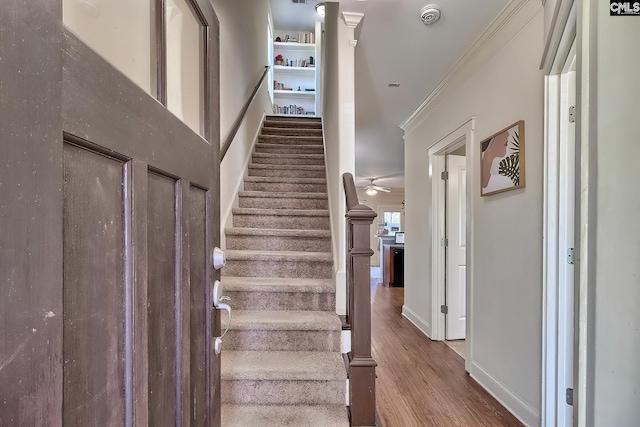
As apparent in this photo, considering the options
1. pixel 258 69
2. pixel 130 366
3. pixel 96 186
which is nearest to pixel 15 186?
pixel 96 186

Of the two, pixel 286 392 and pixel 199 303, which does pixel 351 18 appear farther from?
pixel 286 392

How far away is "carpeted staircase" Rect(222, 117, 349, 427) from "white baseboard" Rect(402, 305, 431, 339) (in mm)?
1570

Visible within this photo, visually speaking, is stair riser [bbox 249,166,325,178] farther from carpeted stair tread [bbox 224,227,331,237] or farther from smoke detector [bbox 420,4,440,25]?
smoke detector [bbox 420,4,440,25]

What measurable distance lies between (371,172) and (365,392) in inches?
257

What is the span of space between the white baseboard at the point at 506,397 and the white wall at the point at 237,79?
2.16 m

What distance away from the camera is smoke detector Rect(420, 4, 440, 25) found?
6.30 ft

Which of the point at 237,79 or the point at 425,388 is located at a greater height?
the point at 237,79

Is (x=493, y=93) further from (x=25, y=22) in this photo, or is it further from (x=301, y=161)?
(x=25, y=22)

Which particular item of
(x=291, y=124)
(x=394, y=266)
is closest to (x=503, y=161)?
(x=291, y=124)

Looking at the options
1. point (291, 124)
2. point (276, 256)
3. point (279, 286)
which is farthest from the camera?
point (291, 124)

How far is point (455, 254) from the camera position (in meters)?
3.27

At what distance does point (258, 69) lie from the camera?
4.31 metres

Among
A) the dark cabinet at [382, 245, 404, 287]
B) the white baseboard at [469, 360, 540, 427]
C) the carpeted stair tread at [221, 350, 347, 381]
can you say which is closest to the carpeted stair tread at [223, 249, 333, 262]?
the carpeted stair tread at [221, 350, 347, 381]

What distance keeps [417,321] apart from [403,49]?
2747 mm
